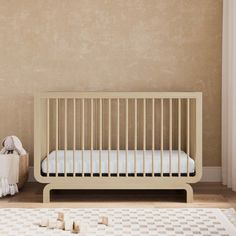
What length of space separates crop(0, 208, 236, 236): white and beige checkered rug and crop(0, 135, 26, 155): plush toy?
751mm

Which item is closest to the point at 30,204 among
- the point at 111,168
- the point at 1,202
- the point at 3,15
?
the point at 1,202

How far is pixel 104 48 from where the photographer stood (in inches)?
177

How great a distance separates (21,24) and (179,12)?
1365 millimetres

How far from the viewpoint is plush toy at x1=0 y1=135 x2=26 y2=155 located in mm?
4207

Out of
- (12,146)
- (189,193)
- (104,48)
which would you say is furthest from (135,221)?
(104,48)

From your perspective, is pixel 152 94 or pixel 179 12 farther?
pixel 179 12

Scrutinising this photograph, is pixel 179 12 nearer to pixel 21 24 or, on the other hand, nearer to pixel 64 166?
pixel 21 24

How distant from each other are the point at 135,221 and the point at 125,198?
72cm

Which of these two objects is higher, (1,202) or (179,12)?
(179,12)

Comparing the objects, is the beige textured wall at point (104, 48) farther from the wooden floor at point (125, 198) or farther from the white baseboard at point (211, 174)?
the wooden floor at point (125, 198)

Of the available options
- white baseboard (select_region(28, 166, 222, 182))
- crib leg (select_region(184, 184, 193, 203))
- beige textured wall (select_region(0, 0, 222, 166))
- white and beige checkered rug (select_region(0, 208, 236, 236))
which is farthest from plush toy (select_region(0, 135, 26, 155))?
crib leg (select_region(184, 184, 193, 203))

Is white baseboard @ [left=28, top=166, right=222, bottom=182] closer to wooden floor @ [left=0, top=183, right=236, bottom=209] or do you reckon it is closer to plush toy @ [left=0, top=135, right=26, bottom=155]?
wooden floor @ [left=0, top=183, right=236, bottom=209]

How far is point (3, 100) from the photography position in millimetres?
4512

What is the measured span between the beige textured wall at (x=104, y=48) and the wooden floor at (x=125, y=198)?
2.39 feet
